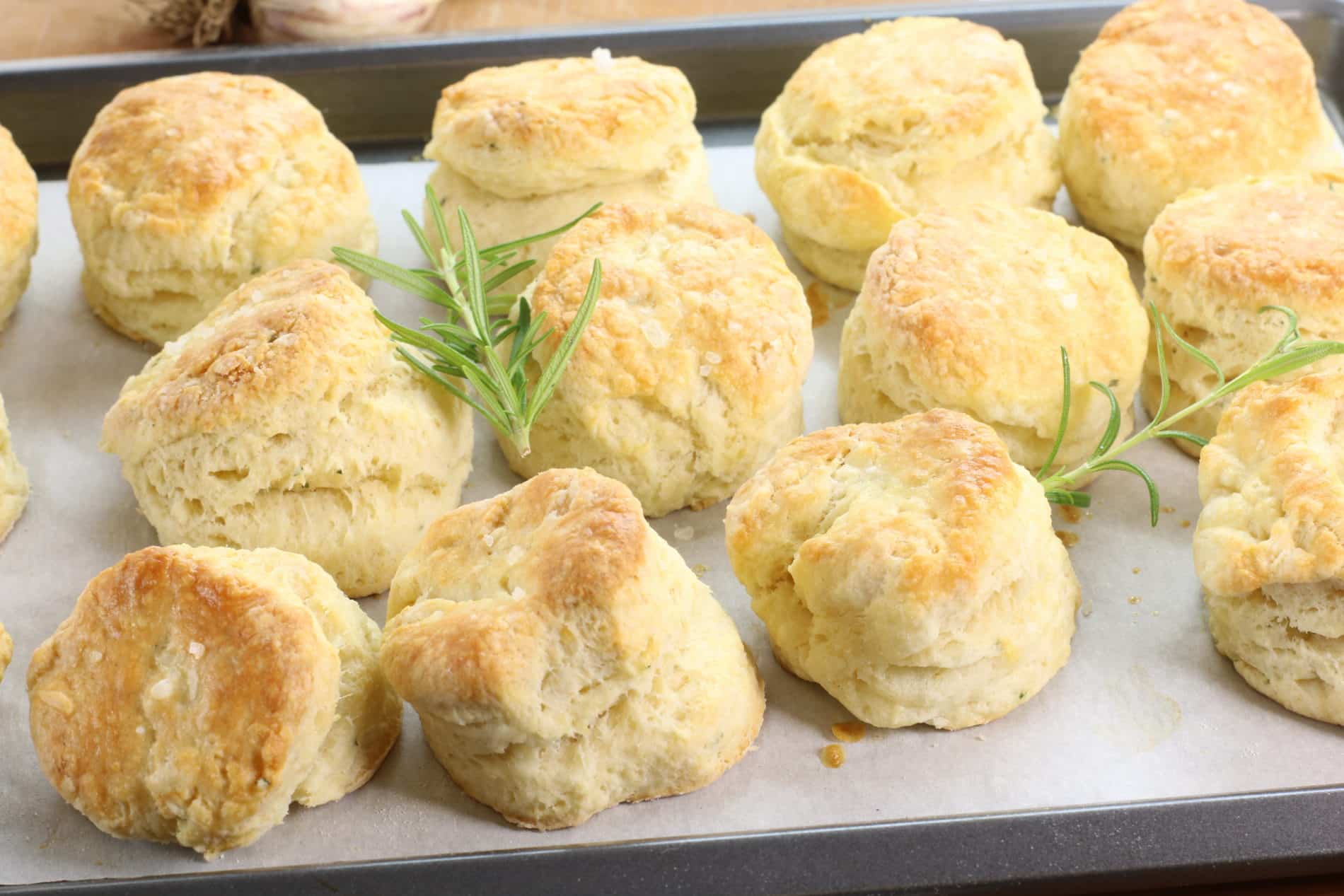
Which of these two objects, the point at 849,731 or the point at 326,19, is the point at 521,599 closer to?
the point at 849,731

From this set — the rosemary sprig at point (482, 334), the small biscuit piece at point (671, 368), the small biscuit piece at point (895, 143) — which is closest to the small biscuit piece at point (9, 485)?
the rosemary sprig at point (482, 334)

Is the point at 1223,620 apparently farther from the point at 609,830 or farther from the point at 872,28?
the point at 872,28

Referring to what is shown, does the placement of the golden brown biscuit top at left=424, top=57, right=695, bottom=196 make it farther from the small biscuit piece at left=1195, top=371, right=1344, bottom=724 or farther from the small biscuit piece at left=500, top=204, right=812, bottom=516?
the small biscuit piece at left=1195, top=371, right=1344, bottom=724

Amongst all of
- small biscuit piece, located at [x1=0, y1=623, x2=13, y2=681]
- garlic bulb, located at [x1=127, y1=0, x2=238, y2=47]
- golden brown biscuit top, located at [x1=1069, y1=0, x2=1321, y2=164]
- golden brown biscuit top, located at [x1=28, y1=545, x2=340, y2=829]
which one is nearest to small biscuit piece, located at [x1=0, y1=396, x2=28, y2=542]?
small biscuit piece, located at [x1=0, y1=623, x2=13, y2=681]

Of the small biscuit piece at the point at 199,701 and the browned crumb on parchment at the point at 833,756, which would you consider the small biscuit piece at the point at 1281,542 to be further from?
the small biscuit piece at the point at 199,701

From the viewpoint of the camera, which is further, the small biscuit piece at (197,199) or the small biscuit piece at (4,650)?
the small biscuit piece at (197,199)

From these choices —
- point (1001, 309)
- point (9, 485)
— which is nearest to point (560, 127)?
point (1001, 309)
